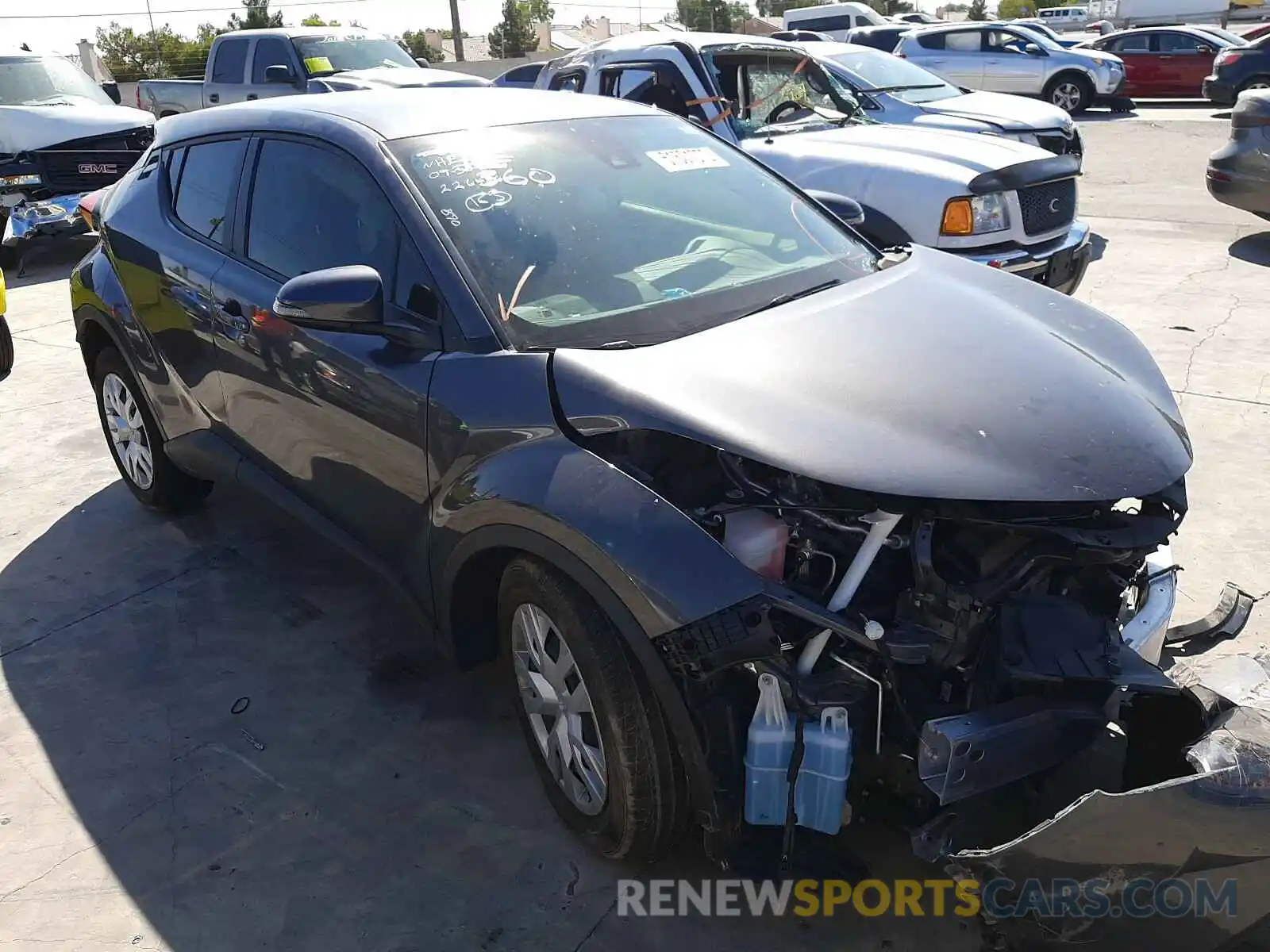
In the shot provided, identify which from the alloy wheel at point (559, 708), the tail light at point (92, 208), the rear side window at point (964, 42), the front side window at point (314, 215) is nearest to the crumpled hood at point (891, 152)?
the front side window at point (314, 215)

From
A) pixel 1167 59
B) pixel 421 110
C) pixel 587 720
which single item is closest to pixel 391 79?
pixel 421 110

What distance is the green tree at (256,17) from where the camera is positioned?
1517 inches

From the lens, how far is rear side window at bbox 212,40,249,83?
1359 cm

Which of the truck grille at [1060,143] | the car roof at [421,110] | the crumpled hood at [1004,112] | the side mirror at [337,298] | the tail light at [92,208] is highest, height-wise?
the car roof at [421,110]

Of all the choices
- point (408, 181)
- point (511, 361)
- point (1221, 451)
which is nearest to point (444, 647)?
point (511, 361)

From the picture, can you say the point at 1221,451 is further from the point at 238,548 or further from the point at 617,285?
the point at 238,548

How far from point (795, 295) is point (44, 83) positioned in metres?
11.3

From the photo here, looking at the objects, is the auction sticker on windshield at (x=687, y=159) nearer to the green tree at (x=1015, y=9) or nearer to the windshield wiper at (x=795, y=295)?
the windshield wiper at (x=795, y=295)

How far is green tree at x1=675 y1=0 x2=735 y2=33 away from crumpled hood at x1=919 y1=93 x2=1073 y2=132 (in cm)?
4035

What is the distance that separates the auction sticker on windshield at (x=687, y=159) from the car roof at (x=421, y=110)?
0.25 metres

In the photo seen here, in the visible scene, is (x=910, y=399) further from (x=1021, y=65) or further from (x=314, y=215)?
(x=1021, y=65)

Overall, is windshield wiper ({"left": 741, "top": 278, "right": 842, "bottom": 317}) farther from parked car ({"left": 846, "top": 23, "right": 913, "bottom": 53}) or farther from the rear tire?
parked car ({"left": 846, "top": 23, "right": 913, "bottom": 53})

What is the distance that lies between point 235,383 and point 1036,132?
7.70 meters

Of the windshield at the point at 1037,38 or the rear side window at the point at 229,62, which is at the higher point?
the rear side window at the point at 229,62
